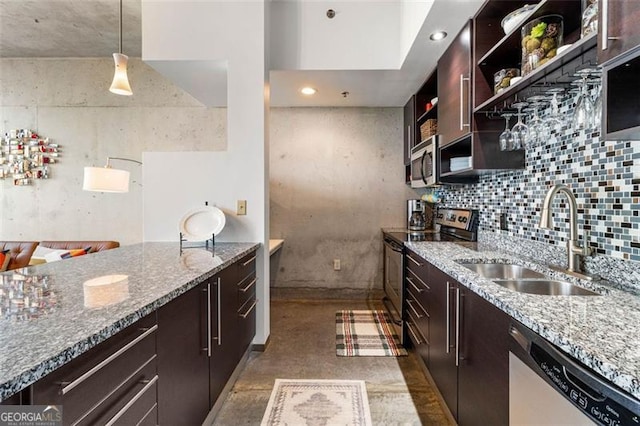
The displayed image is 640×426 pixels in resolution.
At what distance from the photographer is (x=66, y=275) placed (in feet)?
4.66

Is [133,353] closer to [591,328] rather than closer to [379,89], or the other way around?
[591,328]

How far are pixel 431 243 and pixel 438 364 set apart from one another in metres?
0.94

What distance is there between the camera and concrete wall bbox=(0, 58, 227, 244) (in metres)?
4.28

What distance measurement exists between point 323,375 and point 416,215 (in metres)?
2.14

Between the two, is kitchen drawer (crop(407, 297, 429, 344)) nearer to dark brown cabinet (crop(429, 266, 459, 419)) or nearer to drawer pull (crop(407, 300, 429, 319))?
drawer pull (crop(407, 300, 429, 319))

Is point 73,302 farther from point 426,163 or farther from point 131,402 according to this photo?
point 426,163

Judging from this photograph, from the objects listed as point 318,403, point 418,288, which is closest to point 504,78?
point 418,288

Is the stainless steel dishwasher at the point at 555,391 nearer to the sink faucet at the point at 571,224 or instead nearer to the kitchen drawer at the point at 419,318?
the sink faucet at the point at 571,224

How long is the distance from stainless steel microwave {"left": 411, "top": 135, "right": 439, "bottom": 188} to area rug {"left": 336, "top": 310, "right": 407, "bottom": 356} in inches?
57.0

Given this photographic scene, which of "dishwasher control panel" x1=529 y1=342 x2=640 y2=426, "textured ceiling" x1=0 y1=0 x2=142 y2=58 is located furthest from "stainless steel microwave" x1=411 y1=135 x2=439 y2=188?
"textured ceiling" x1=0 y1=0 x2=142 y2=58

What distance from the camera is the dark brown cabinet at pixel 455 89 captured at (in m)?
2.13

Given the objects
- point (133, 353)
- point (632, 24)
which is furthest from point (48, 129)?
point (632, 24)

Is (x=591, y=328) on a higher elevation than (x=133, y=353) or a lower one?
higher

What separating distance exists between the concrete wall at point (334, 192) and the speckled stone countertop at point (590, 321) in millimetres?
2658
